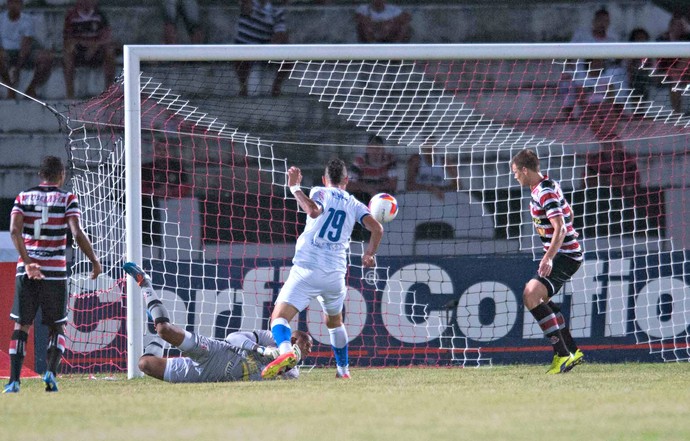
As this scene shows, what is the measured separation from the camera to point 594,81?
47.5 ft

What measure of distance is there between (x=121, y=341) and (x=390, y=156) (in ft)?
14.4

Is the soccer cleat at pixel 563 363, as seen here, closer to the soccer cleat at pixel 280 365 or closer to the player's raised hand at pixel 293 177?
the soccer cleat at pixel 280 365

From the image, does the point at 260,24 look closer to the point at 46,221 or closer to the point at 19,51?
the point at 19,51

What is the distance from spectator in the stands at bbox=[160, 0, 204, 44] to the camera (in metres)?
15.8

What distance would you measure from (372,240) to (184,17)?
7.84m

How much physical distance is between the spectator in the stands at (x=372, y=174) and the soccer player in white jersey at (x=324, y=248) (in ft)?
13.0

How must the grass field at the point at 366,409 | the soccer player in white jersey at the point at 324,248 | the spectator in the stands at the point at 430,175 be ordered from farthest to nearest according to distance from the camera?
1. the spectator in the stands at the point at 430,175
2. the soccer player in white jersey at the point at 324,248
3. the grass field at the point at 366,409

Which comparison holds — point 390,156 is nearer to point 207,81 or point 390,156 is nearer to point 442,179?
point 442,179

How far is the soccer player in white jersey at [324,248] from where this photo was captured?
9023 millimetres

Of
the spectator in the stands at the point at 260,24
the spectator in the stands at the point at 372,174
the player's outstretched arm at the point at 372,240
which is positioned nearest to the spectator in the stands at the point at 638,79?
the spectator in the stands at the point at 372,174

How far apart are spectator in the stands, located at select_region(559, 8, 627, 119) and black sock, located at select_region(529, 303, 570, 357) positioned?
15.5 feet

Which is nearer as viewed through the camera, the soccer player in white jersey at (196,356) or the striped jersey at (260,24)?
the soccer player in white jersey at (196,356)

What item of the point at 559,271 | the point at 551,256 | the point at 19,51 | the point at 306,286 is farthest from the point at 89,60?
the point at 551,256

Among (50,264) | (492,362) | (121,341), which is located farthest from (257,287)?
(50,264)
